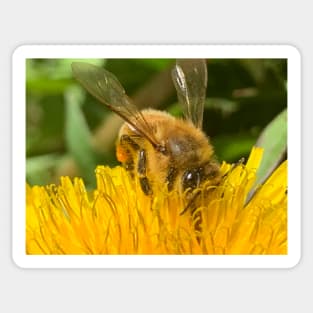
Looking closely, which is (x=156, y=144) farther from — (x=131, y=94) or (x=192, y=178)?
(x=131, y=94)

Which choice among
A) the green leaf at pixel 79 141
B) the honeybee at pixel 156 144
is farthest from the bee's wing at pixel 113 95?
the green leaf at pixel 79 141

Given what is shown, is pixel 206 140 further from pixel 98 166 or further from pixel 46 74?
pixel 46 74

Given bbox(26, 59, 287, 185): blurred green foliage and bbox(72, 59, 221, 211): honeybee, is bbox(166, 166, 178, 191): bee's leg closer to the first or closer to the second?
bbox(72, 59, 221, 211): honeybee

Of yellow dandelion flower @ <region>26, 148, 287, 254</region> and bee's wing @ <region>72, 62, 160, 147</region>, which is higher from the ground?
bee's wing @ <region>72, 62, 160, 147</region>

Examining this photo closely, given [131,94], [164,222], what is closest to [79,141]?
[131,94]

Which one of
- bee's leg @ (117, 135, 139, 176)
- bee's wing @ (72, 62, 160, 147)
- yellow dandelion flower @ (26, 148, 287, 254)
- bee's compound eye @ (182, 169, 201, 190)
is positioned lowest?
yellow dandelion flower @ (26, 148, 287, 254)

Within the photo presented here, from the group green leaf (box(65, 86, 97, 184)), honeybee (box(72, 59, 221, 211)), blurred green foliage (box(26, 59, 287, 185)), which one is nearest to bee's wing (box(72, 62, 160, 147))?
honeybee (box(72, 59, 221, 211))
